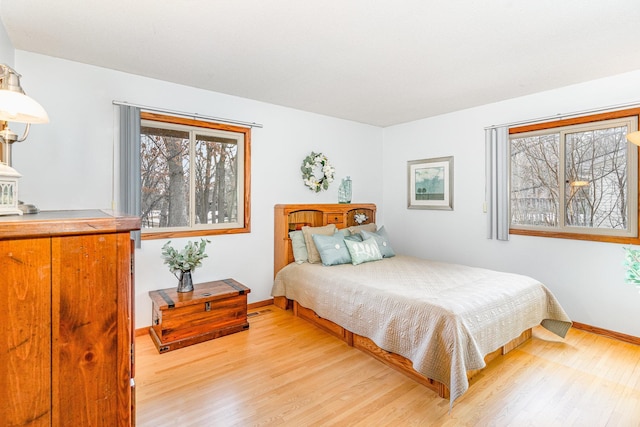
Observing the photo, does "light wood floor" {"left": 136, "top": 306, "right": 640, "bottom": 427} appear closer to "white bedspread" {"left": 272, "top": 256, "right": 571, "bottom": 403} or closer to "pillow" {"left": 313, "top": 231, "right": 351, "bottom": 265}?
"white bedspread" {"left": 272, "top": 256, "right": 571, "bottom": 403}

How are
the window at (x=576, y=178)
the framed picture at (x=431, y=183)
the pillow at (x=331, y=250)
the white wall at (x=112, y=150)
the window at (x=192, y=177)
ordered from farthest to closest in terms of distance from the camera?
the framed picture at (x=431, y=183) < the pillow at (x=331, y=250) < the window at (x=192, y=177) < the window at (x=576, y=178) < the white wall at (x=112, y=150)

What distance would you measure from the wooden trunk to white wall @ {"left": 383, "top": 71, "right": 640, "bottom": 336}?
8.97 feet

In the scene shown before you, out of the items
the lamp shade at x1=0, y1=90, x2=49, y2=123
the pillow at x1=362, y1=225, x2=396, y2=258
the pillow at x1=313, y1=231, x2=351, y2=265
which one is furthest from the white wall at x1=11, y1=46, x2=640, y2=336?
the lamp shade at x1=0, y1=90, x2=49, y2=123

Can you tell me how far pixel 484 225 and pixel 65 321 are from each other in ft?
13.2

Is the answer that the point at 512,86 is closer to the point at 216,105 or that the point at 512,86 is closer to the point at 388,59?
the point at 388,59

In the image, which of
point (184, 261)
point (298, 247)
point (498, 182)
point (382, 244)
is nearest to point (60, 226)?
point (184, 261)

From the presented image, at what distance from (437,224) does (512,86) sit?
1.87 metres

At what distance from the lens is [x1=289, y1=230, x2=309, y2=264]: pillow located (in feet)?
11.8

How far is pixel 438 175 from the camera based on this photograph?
427cm

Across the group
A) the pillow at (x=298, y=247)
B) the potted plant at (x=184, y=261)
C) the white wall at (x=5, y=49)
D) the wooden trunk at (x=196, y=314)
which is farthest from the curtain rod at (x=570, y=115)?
the white wall at (x=5, y=49)

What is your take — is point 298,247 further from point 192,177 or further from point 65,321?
point 65,321

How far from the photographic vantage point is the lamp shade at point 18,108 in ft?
3.81

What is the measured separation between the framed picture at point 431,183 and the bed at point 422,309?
1075 mm

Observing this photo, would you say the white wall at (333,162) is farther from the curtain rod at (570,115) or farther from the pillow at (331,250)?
the pillow at (331,250)
